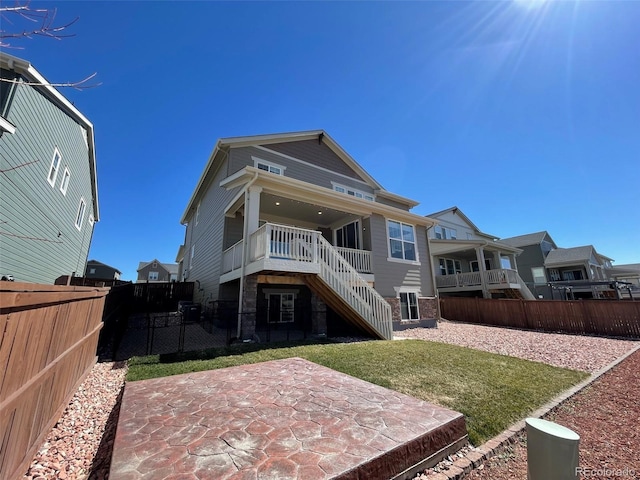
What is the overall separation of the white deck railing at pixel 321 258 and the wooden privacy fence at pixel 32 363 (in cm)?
469

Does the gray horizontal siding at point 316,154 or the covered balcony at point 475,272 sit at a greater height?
the gray horizontal siding at point 316,154

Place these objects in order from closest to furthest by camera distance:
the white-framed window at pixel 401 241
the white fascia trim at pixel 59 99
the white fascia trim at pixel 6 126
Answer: the white fascia trim at pixel 6 126 < the white fascia trim at pixel 59 99 < the white-framed window at pixel 401 241

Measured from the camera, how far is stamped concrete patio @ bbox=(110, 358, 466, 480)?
88.1 inches

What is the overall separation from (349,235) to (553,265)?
95.1 feet

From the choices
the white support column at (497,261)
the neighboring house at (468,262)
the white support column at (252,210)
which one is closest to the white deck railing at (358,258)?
the white support column at (252,210)

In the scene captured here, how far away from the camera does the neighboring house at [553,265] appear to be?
92.0ft

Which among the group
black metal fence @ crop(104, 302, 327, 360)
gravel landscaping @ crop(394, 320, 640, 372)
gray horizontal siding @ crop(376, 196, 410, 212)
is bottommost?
gravel landscaping @ crop(394, 320, 640, 372)

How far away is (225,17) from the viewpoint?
7922 millimetres

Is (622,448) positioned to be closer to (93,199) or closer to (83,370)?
(83,370)

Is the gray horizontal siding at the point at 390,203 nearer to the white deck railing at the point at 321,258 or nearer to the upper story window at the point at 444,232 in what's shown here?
the upper story window at the point at 444,232

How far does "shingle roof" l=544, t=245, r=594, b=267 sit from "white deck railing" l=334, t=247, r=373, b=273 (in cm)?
2902

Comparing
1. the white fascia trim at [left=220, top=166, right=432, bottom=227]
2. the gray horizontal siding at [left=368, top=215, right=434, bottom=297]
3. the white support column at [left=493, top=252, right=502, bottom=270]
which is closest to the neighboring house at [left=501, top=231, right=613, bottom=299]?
the white support column at [left=493, top=252, right=502, bottom=270]

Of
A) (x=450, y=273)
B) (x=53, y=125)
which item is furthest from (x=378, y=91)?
(x=450, y=273)

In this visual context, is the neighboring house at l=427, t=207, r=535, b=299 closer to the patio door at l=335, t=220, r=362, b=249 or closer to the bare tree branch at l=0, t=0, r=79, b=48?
the patio door at l=335, t=220, r=362, b=249
